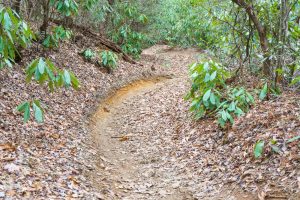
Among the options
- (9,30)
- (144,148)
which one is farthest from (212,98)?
(9,30)

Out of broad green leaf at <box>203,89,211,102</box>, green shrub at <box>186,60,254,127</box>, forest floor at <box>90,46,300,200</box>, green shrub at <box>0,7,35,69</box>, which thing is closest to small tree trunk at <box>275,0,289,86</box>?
green shrub at <box>186,60,254,127</box>

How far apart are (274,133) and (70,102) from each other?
5080 millimetres

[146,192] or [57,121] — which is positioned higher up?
[57,121]

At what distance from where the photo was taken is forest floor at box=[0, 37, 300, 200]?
447 cm

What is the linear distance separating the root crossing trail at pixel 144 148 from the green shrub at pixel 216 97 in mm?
761

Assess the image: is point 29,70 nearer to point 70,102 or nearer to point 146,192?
point 146,192

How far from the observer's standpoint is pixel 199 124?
7062mm

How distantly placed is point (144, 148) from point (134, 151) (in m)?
0.24

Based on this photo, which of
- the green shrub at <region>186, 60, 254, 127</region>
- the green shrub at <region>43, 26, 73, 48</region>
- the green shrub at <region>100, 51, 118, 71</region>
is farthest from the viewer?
the green shrub at <region>100, 51, 118, 71</region>

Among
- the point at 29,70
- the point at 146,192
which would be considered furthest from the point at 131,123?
the point at 29,70

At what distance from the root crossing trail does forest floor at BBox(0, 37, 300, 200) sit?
0.02 meters

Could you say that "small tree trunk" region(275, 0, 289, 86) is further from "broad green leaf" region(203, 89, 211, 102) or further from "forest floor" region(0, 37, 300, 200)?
"broad green leaf" region(203, 89, 211, 102)

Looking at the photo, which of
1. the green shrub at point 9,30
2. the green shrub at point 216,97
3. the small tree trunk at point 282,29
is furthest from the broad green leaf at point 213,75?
the green shrub at point 9,30

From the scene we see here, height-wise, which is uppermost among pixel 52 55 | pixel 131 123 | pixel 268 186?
pixel 52 55
